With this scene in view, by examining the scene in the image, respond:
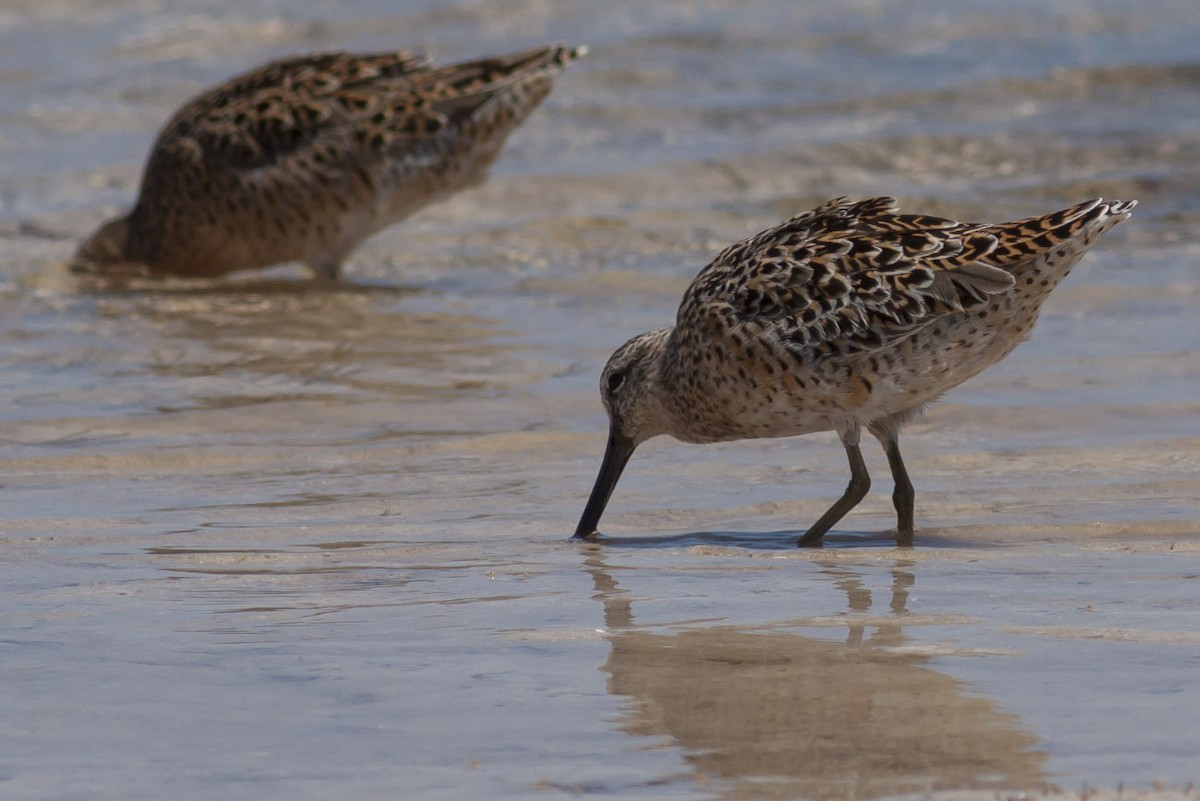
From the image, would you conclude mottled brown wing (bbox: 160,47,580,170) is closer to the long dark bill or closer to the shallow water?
the shallow water

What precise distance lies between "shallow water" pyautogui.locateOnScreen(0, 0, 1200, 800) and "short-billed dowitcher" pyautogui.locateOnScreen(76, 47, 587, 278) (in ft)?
1.04

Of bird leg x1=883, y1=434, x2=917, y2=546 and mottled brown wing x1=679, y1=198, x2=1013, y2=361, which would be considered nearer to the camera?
mottled brown wing x1=679, y1=198, x2=1013, y2=361

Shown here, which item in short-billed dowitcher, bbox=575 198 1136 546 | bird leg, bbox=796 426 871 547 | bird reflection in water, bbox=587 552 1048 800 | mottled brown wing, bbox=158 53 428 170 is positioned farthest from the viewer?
mottled brown wing, bbox=158 53 428 170

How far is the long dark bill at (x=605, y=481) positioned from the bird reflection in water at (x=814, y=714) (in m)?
1.15

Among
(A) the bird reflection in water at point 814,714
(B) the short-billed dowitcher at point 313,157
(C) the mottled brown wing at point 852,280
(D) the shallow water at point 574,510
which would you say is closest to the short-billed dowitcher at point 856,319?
(C) the mottled brown wing at point 852,280

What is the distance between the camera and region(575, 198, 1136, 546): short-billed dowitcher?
5512 mm

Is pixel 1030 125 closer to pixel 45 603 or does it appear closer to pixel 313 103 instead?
pixel 313 103

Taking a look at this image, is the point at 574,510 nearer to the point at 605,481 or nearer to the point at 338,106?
the point at 605,481

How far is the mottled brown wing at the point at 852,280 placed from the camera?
5.51m

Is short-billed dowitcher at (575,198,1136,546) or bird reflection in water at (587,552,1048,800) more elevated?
short-billed dowitcher at (575,198,1136,546)

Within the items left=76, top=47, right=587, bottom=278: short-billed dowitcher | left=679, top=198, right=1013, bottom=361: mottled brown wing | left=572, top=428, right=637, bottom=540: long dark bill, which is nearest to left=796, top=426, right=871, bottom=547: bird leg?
left=679, top=198, right=1013, bottom=361: mottled brown wing

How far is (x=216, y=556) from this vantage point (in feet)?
17.6

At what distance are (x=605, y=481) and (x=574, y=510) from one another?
0.17 metres

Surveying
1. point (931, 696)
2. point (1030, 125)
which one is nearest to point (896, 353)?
point (931, 696)
